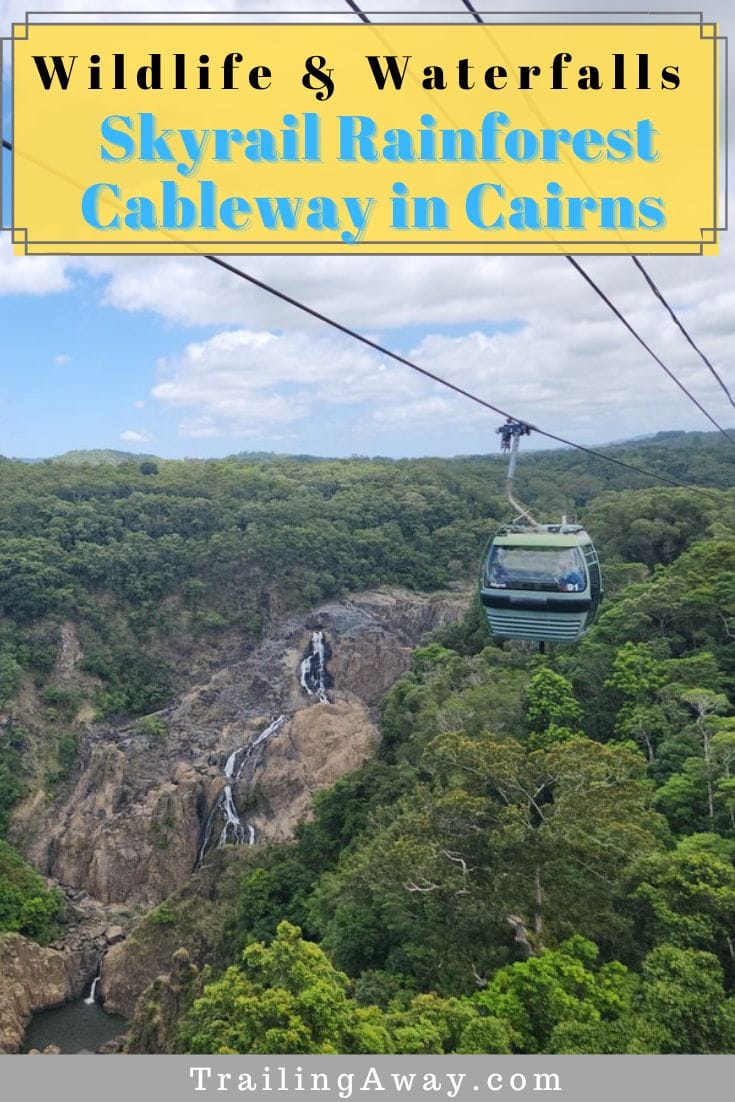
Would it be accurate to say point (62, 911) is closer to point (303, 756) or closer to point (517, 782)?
point (303, 756)

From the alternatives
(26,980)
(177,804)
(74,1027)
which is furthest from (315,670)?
(74,1027)

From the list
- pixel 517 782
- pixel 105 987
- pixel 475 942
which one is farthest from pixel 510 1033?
pixel 105 987

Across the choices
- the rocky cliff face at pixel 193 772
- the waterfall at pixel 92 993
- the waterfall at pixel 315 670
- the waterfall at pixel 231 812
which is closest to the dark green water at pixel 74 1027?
the waterfall at pixel 92 993

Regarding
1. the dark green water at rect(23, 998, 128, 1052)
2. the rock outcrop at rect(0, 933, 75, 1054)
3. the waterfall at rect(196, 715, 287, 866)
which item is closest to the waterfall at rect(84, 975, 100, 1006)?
the dark green water at rect(23, 998, 128, 1052)

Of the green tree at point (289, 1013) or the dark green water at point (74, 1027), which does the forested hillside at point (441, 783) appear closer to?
the green tree at point (289, 1013)

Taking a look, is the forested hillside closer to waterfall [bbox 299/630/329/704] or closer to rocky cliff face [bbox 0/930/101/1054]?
rocky cliff face [bbox 0/930/101/1054]

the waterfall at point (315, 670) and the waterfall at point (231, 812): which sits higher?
the waterfall at point (315, 670)

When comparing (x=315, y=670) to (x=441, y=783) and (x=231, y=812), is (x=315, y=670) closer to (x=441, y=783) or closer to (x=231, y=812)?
(x=231, y=812)
